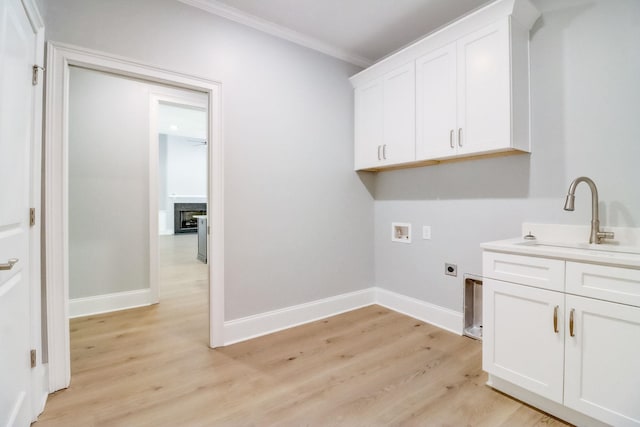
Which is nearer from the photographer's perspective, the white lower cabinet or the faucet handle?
the white lower cabinet

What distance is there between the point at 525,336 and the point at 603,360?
12.8 inches

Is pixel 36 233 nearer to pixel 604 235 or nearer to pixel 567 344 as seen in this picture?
pixel 567 344

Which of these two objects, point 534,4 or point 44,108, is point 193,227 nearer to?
point 44,108

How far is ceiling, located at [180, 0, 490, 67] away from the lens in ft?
7.77

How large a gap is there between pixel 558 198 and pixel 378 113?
1659 millimetres

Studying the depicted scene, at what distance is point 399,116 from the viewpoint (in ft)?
9.03

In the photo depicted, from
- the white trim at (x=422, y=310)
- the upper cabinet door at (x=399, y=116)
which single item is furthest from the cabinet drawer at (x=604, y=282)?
the upper cabinet door at (x=399, y=116)

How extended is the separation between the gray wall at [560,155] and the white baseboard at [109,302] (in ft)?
10.2

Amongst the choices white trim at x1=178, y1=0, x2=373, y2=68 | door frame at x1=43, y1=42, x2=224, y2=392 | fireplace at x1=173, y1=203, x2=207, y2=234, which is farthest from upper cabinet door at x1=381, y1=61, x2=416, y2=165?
fireplace at x1=173, y1=203, x2=207, y2=234

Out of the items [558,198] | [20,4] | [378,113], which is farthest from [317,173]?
[20,4]

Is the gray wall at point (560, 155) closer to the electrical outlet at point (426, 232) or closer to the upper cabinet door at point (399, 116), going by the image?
the electrical outlet at point (426, 232)

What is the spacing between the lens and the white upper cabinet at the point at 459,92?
6.66 feet

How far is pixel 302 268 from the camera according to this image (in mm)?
2914

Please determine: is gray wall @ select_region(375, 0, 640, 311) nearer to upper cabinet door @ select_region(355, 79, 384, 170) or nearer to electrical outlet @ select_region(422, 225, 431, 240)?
electrical outlet @ select_region(422, 225, 431, 240)
